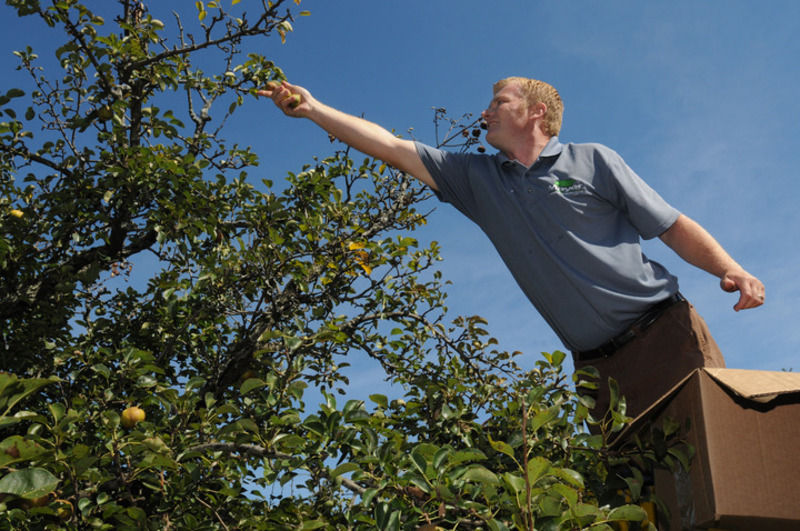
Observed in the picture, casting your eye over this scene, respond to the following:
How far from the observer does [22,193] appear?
4.67 metres

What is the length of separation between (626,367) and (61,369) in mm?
3422

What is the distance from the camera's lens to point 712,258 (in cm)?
251

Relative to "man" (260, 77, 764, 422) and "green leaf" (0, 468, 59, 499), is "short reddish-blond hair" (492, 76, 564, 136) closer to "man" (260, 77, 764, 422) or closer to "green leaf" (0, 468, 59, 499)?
"man" (260, 77, 764, 422)

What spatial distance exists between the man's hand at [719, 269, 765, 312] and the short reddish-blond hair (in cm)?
99

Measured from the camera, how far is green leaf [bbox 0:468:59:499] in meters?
1.42

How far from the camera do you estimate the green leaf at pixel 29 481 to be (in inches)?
55.7

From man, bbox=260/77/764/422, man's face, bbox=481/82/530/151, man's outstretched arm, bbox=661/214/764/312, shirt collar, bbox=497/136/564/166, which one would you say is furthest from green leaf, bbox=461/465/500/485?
man's face, bbox=481/82/530/151

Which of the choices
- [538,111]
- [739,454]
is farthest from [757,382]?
[538,111]

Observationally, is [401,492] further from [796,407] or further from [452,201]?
[452,201]

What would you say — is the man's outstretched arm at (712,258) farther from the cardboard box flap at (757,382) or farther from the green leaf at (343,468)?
the green leaf at (343,468)

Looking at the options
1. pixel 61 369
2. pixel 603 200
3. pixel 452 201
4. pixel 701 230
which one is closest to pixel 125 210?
pixel 61 369

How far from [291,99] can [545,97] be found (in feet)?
3.64

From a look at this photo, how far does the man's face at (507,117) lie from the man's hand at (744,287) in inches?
40.5

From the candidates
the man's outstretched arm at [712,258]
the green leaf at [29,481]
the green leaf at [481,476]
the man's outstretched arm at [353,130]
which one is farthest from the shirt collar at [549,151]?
the green leaf at [29,481]
